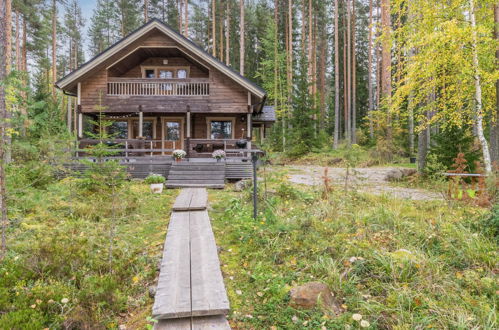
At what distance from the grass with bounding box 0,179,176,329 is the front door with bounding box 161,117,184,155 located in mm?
10680

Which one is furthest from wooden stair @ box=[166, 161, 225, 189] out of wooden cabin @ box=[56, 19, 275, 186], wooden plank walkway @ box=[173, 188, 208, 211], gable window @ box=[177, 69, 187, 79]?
gable window @ box=[177, 69, 187, 79]

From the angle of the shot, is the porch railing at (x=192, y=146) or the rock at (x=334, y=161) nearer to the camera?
the porch railing at (x=192, y=146)

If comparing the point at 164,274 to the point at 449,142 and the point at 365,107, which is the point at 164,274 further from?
the point at 365,107

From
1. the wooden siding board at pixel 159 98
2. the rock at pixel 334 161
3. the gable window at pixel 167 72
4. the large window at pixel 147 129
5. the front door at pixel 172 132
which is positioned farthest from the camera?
the rock at pixel 334 161

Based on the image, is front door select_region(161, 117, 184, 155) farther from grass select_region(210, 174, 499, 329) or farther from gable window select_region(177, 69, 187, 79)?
grass select_region(210, 174, 499, 329)

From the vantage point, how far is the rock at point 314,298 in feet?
8.46

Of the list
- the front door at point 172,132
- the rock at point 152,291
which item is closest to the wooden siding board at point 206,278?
the rock at point 152,291

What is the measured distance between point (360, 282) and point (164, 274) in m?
2.16

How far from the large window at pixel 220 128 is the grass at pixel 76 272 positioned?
36.4 ft

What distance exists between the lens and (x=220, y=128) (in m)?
16.3

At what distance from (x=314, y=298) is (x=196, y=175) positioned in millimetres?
8088

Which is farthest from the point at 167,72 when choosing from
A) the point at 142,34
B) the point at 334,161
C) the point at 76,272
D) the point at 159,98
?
the point at 76,272

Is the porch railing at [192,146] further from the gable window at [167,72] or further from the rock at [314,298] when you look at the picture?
the rock at [314,298]

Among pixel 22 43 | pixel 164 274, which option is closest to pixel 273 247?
pixel 164 274
